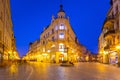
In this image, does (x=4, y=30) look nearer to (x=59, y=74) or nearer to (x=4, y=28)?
(x=4, y=28)

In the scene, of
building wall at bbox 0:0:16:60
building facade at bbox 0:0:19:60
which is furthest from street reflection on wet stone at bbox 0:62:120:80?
building wall at bbox 0:0:16:60

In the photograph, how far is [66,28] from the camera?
8919 centimetres

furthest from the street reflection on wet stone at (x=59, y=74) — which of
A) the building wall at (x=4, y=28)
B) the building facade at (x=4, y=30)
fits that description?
the building wall at (x=4, y=28)

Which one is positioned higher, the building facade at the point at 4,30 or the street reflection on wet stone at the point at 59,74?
the building facade at the point at 4,30

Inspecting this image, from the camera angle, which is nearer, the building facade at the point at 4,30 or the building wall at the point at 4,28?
the building facade at the point at 4,30

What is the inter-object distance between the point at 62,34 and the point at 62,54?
23.9 ft

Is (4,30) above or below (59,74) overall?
above

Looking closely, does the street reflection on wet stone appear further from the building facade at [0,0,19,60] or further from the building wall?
the building wall

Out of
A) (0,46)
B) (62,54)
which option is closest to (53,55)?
(62,54)

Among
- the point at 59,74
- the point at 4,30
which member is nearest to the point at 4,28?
the point at 4,30

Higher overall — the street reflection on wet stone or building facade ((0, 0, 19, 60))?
building facade ((0, 0, 19, 60))

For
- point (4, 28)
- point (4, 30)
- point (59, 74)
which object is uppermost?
point (4, 28)

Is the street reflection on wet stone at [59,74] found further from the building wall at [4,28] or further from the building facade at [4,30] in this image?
the building wall at [4,28]

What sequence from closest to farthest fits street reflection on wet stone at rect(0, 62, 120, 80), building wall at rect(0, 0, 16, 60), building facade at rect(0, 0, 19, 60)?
1. street reflection on wet stone at rect(0, 62, 120, 80)
2. building facade at rect(0, 0, 19, 60)
3. building wall at rect(0, 0, 16, 60)
